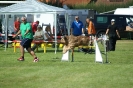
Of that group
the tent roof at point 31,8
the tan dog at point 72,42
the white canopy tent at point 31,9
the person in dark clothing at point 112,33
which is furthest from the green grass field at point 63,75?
the person in dark clothing at point 112,33

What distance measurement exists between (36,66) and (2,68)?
1.29 metres

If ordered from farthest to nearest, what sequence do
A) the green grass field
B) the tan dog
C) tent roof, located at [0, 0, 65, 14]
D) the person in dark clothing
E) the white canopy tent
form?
the person in dark clothing
tent roof, located at [0, 0, 65, 14]
the white canopy tent
the tan dog
the green grass field

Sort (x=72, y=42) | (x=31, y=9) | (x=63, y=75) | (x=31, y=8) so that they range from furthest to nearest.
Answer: (x=31, y=8), (x=31, y=9), (x=72, y=42), (x=63, y=75)

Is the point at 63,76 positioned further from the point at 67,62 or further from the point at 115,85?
the point at 67,62

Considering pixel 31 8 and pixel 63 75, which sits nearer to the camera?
pixel 63 75

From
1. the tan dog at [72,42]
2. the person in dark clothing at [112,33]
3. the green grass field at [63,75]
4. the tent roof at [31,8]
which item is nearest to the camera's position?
the green grass field at [63,75]

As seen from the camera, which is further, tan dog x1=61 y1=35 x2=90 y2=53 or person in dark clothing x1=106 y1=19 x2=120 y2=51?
person in dark clothing x1=106 y1=19 x2=120 y2=51

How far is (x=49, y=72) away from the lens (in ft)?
57.7

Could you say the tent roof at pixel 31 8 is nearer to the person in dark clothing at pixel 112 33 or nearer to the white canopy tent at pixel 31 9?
the white canopy tent at pixel 31 9

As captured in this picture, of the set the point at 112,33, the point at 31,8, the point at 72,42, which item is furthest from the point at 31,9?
the point at 72,42

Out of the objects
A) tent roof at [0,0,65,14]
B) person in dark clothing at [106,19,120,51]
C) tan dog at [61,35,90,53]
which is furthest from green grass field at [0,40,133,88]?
person in dark clothing at [106,19,120,51]

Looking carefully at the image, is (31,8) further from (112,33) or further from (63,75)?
(63,75)

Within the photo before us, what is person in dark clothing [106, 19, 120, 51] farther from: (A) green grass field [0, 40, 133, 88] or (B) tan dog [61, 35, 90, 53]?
(A) green grass field [0, 40, 133, 88]

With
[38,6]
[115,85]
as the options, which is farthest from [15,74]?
[38,6]
